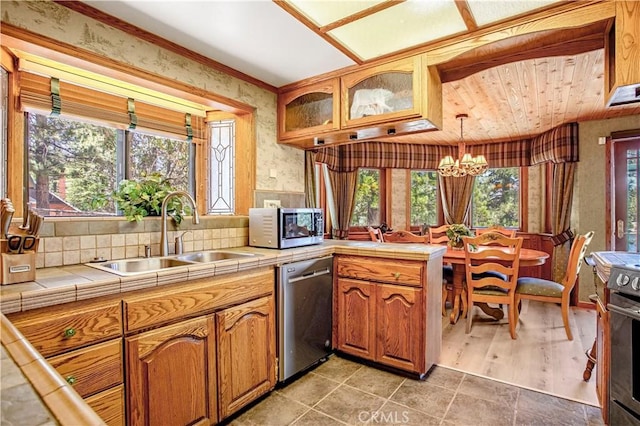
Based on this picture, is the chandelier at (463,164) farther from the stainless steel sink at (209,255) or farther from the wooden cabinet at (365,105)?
the stainless steel sink at (209,255)

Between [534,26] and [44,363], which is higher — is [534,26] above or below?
above

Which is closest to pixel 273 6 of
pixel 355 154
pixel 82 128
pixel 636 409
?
pixel 82 128

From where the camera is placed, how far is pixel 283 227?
7.81 feet

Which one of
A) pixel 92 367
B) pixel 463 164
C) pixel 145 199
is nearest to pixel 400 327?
pixel 92 367

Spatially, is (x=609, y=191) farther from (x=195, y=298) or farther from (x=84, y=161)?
(x=84, y=161)

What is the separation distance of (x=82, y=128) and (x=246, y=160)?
1184mm

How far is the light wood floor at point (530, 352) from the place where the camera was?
2.20m

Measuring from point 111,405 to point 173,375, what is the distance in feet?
0.87

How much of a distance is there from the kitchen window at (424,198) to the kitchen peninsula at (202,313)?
3.31 m

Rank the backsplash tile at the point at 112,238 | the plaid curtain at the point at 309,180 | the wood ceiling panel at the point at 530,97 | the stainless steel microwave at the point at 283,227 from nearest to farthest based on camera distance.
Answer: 1. the backsplash tile at the point at 112,238
2. the stainless steel microwave at the point at 283,227
3. the wood ceiling panel at the point at 530,97
4. the plaid curtain at the point at 309,180

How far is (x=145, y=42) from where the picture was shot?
200 cm

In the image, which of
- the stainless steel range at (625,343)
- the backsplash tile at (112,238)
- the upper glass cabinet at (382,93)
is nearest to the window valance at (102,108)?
the backsplash tile at (112,238)

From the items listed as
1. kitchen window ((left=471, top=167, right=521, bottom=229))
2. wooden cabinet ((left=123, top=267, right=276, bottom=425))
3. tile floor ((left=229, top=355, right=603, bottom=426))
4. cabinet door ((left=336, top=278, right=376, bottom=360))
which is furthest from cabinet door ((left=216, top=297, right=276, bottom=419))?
kitchen window ((left=471, top=167, right=521, bottom=229))

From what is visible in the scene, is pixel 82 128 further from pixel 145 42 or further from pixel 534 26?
pixel 534 26
